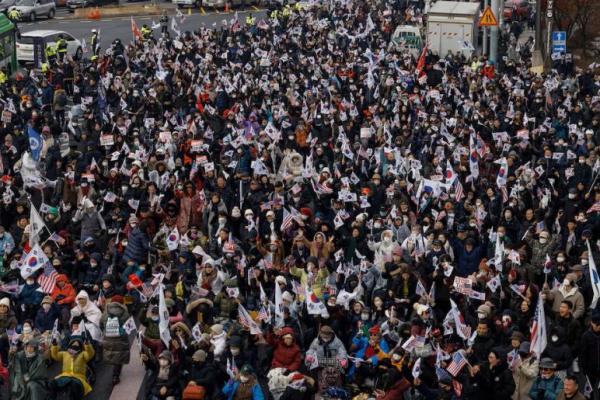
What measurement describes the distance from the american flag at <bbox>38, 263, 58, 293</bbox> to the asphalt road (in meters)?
29.0

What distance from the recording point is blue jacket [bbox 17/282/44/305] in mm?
18234

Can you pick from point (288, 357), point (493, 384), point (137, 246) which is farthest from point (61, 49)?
point (493, 384)

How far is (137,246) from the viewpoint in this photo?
65.4ft

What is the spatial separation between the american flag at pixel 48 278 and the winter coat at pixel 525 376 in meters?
6.62

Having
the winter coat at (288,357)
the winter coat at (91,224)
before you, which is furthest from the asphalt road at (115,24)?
the winter coat at (288,357)

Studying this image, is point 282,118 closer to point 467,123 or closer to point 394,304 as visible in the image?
point 467,123

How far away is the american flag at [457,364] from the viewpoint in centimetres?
1493

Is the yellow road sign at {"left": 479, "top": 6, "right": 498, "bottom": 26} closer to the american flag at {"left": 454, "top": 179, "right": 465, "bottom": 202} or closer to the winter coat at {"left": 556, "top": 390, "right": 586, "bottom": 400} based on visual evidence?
the american flag at {"left": 454, "top": 179, "right": 465, "bottom": 202}

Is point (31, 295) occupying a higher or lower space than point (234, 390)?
higher

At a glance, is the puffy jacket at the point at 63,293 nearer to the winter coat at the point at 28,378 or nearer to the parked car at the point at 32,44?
the winter coat at the point at 28,378

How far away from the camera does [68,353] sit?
16.0 m

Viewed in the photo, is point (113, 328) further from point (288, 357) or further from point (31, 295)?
point (288, 357)

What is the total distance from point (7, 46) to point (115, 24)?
678 inches

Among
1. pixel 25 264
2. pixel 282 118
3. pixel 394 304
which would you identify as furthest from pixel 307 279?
pixel 282 118
